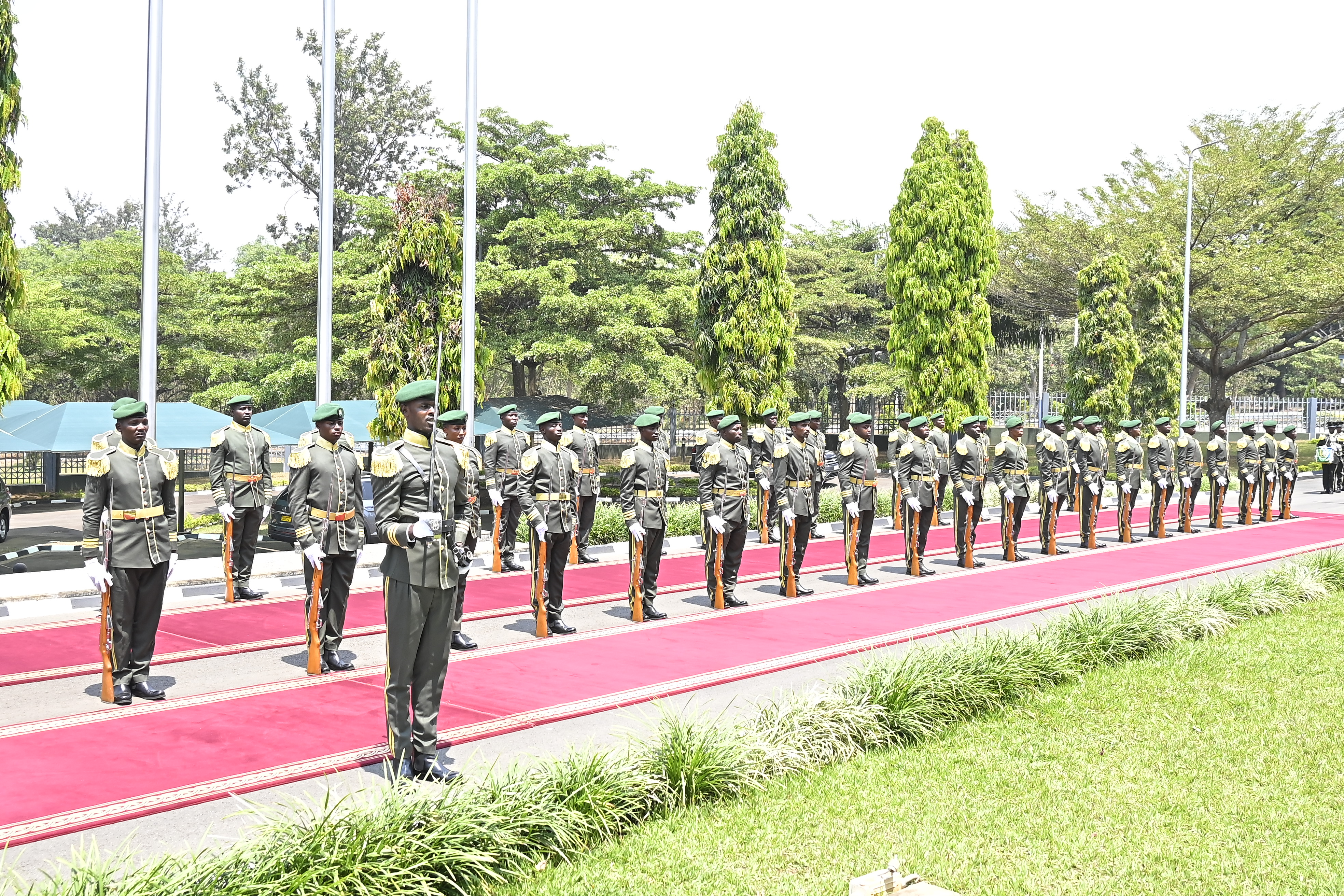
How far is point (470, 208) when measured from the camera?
15.0 m

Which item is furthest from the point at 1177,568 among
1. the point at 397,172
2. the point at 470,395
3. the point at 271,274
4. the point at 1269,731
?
the point at 397,172

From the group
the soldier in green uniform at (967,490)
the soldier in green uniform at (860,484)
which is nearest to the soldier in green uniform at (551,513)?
the soldier in green uniform at (860,484)

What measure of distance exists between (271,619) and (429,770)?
17.6ft

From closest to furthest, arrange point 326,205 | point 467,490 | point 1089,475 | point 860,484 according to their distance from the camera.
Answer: point 467,490 → point 860,484 → point 326,205 → point 1089,475

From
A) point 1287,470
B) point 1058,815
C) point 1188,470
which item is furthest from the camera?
point 1287,470

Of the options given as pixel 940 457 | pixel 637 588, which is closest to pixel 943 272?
pixel 940 457

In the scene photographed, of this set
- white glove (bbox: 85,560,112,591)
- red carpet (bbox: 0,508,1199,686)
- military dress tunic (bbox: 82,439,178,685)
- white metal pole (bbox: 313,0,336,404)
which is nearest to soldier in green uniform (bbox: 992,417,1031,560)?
red carpet (bbox: 0,508,1199,686)

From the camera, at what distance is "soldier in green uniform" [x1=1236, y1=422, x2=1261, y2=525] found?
68.9 feet

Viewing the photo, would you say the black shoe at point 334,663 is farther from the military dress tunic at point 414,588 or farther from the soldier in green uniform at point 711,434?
the soldier in green uniform at point 711,434

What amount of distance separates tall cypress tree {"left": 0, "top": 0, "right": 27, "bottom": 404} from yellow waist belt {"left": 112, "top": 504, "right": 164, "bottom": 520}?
6.27 metres

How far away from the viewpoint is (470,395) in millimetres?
15156

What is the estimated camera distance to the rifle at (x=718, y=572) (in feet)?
37.6

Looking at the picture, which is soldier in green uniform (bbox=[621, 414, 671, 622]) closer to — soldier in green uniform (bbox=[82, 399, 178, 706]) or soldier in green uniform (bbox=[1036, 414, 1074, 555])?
soldier in green uniform (bbox=[82, 399, 178, 706])

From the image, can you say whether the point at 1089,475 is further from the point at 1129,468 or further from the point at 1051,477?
the point at 1129,468
